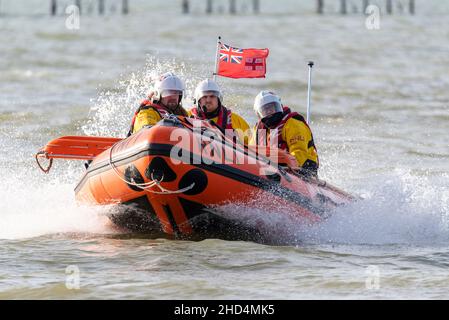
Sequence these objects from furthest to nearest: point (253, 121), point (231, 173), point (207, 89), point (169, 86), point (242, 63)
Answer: point (253, 121)
point (242, 63)
point (207, 89)
point (169, 86)
point (231, 173)

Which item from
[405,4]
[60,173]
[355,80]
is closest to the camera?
[60,173]

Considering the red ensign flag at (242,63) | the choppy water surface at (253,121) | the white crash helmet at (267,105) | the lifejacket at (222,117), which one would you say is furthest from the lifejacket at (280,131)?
the red ensign flag at (242,63)

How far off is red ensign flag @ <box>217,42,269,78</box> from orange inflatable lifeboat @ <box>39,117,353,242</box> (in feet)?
5.70

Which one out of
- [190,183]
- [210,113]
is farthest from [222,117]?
[190,183]

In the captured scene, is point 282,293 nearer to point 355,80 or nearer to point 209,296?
point 209,296

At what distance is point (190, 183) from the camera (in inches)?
345

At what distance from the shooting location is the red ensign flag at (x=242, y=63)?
11312mm

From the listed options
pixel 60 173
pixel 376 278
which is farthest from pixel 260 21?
pixel 376 278

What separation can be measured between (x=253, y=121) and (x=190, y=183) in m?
7.66

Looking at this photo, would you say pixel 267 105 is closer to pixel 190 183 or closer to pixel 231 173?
pixel 231 173

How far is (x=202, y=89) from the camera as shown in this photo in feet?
33.4

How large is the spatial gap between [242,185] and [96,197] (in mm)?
1483

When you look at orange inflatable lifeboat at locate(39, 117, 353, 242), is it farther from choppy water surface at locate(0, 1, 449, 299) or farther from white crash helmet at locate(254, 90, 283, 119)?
white crash helmet at locate(254, 90, 283, 119)
